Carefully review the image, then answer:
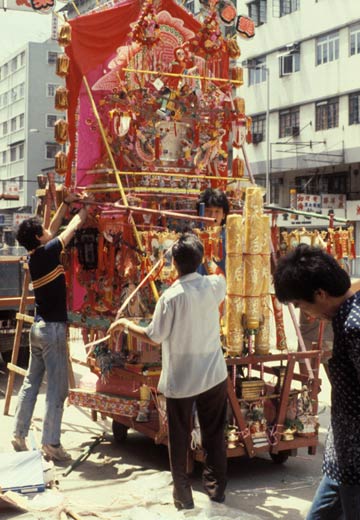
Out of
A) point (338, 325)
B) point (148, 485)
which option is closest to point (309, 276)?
point (338, 325)

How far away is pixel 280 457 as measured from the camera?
Result: 5.94m

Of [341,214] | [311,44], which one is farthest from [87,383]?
[311,44]

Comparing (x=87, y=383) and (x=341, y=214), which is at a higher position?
(x=341, y=214)

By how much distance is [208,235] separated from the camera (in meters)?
5.69

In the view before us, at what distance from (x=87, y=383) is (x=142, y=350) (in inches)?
A: 38.7

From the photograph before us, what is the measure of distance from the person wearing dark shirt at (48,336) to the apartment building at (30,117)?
43.5 meters

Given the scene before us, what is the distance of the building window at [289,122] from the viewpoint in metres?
31.4

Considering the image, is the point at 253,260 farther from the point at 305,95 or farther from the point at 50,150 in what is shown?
the point at 50,150

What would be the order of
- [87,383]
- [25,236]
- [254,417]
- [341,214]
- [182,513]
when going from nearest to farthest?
[182,513] < [254,417] < [25,236] < [87,383] < [341,214]

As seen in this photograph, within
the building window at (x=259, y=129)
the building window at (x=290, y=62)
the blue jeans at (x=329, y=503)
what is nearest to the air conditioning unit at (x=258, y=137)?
the building window at (x=259, y=129)

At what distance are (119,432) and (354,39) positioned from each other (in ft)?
82.4

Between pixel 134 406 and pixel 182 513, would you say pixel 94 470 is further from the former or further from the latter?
pixel 182 513

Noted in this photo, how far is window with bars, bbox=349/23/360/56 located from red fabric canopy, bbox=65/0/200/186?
2287 cm

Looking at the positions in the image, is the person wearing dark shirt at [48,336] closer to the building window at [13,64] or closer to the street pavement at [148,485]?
the street pavement at [148,485]
